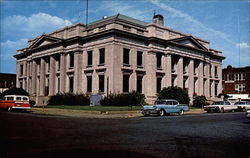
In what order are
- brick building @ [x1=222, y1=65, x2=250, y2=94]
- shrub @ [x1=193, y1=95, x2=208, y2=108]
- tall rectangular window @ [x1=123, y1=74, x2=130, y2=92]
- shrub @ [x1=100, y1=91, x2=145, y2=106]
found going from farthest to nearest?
brick building @ [x1=222, y1=65, x2=250, y2=94], shrub @ [x1=193, y1=95, x2=208, y2=108], tall rectangular window @ [x1=123, y1=74, x2=130, y2=92], shrub @ [x1=100, y1=91, x2=145, y2=106]

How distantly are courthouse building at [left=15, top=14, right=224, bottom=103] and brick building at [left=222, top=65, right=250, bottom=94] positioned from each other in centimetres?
1943

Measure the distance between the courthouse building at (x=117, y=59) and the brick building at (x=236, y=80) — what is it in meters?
19.4

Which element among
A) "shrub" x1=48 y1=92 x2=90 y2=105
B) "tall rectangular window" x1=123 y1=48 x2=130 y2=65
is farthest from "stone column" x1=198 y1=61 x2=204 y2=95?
"shrub" x1=48 y1=92 x2=90 y2=105

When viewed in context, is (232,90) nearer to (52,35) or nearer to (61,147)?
(52,35)

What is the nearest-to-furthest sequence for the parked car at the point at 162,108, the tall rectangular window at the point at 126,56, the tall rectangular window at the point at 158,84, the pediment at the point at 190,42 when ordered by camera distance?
1. the parked car at the point at 162,108
2. the tall rectangular window at the point at 126,56
3. the tall rectangular window at the point at 158,84
4. the pediment at the point at 190,42

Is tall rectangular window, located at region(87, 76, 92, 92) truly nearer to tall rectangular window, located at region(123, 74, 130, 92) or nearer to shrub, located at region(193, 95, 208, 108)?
tall rectangular window, located at region(123, 74, 130, 92)

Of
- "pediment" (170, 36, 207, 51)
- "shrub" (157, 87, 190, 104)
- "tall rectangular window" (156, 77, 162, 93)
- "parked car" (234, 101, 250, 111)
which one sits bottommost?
"parked car" (234, 101, 250, 111)

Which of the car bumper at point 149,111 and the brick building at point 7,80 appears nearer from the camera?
the car bumper at point 149,111

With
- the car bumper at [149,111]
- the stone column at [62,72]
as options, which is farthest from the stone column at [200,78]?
the car bumper at [149,111]

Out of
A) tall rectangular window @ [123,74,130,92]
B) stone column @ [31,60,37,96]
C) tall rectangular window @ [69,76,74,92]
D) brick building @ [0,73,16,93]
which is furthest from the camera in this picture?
brick building @ [0,73,16,93]

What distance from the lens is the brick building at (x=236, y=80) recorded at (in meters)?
71.8

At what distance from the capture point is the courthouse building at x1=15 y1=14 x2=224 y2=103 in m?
40.6

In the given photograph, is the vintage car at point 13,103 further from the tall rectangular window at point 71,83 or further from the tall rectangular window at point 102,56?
the tall rectangular window at point 71,83

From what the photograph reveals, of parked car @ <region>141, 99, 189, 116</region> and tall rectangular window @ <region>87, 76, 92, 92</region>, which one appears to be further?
tall rectangular window @ <region>87, 76, 92, 92</region>
